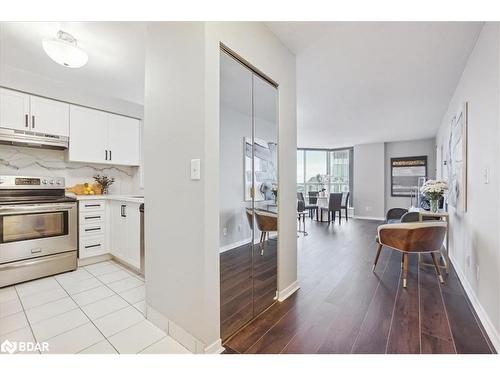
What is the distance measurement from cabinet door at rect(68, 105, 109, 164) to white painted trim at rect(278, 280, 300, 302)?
3129mm

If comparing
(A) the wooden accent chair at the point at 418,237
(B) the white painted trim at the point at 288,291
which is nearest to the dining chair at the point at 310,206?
(A) the wooden accent chair at the point at 418,237

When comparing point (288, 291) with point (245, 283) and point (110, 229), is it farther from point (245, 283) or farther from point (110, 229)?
point (110, 229)

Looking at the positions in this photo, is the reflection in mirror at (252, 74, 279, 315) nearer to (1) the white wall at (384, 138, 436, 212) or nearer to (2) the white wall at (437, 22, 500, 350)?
(2) the white wall at (437, 22, 500, 350)

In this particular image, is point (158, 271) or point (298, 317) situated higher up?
point (158, 271)

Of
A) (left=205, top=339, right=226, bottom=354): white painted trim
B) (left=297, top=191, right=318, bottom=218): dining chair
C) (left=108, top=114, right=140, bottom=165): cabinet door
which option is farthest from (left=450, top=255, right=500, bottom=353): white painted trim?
(left=108, top=114, right=140, bottom=165): cabinet door

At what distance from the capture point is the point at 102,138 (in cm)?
345

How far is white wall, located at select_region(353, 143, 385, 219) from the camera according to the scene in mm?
7219

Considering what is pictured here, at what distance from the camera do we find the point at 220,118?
1.52 m

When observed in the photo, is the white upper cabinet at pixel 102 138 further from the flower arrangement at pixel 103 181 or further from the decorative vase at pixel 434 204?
the decorative vase at pixel 434 204

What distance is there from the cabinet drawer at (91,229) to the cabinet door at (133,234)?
62cm

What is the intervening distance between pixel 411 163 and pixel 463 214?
5017 mm

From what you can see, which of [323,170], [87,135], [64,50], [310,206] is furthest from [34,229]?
[323,170]
